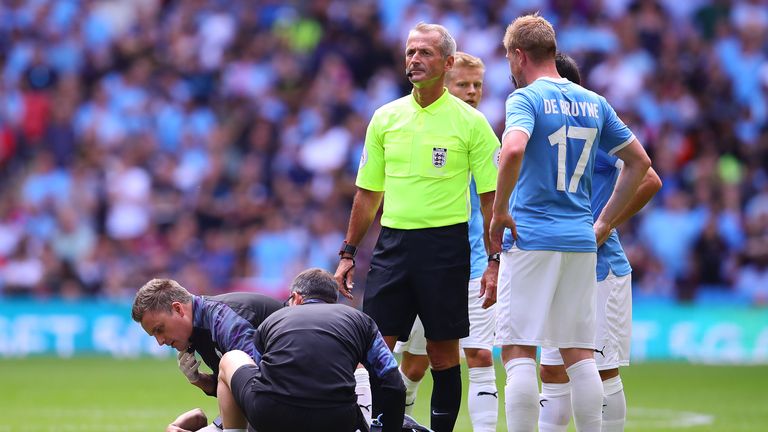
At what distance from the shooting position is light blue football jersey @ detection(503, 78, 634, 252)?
24.2ft

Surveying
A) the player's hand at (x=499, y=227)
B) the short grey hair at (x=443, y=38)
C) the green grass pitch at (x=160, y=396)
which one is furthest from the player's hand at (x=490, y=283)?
the green grass pitch at (x=160, y=396)

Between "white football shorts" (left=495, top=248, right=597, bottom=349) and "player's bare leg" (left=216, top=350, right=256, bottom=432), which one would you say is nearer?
"player's bare leg" (left=216, top=350, right=256, bottom=432)

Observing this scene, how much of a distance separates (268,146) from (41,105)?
3913 mm

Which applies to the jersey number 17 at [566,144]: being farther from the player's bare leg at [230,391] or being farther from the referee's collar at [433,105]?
the player's bare leg at [230,391]

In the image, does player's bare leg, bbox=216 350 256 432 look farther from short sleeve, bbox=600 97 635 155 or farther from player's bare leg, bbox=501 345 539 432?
short sleeve, bbox=600 97 635 155

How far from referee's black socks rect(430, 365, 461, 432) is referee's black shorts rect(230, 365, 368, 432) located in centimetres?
156

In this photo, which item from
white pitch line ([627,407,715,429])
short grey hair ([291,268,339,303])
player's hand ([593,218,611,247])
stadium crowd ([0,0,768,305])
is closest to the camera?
short grey hair ([291,268,339,303])

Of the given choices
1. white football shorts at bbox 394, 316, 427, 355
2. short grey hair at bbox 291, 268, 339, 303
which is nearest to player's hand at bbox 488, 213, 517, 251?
short grey hair at bbox 291, 268, 339, 303

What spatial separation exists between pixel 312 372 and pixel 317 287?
1.89 ft

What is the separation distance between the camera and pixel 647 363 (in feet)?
58.3

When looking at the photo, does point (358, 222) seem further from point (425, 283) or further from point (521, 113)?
point (521, 113)

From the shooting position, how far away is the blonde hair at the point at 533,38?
24.5ft

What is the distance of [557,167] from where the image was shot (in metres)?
7.44

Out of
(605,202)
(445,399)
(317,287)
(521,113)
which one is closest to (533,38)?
(521,113)
